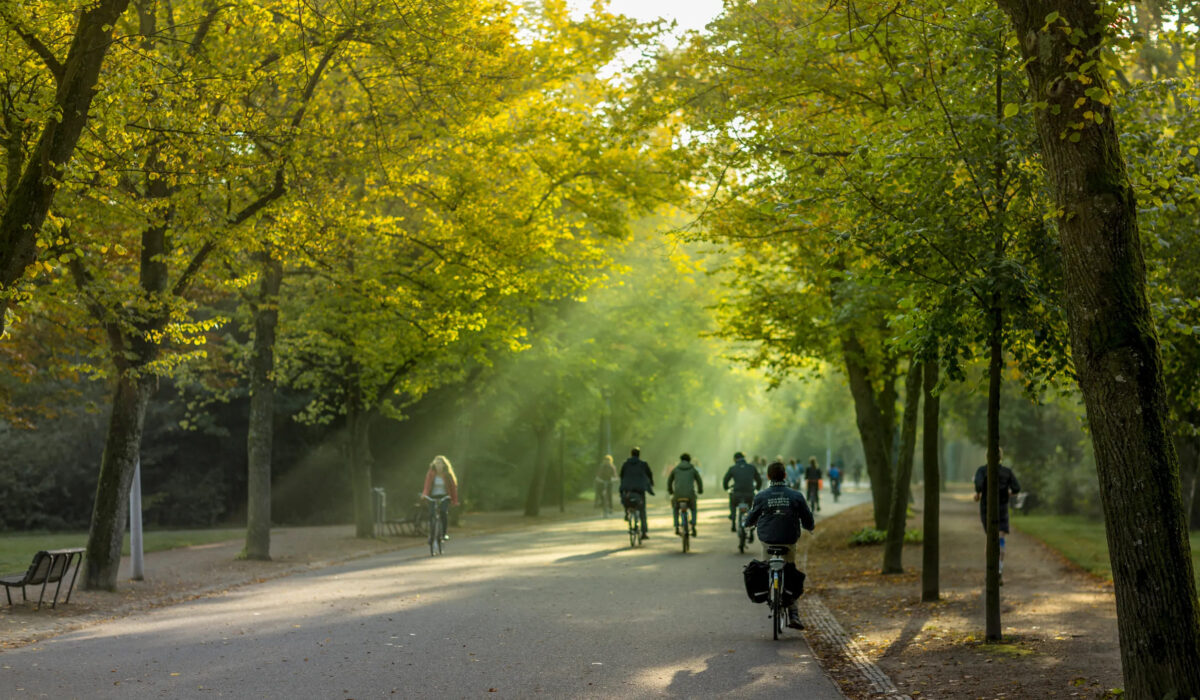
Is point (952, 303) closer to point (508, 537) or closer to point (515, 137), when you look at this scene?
point (515, 137)

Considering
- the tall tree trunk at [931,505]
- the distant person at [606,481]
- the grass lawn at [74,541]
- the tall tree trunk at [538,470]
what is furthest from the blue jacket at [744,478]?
the tall tree trunk at [538,470]

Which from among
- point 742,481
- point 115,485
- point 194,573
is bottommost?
point 194,573

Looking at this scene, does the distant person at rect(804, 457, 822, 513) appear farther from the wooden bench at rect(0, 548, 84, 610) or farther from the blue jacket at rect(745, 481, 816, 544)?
the wooden bench at rect(0, 548, 84, 610)

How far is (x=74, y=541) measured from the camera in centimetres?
2703

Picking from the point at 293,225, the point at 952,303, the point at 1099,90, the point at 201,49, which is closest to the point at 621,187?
the point at 293,225

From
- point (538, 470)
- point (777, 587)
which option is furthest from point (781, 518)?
point (538, 470)

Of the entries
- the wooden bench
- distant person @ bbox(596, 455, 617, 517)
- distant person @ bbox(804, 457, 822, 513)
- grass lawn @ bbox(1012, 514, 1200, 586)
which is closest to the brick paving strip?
grass lawn @ bbox(1012, 514, 1200, 586)

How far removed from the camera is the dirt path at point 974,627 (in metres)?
9.02

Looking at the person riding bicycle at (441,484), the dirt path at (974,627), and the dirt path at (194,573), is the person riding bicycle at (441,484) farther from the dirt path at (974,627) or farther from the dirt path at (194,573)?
the dirt path at (974,627)

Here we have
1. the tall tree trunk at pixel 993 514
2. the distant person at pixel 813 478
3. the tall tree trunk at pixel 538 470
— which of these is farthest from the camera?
the tall tree trunk at pixel 538 470

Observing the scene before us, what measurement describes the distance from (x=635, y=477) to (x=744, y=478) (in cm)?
240

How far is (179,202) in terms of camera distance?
1484 cm

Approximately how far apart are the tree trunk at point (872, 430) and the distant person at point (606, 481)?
1017cm

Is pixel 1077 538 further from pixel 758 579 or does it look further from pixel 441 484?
Answer: pixel 758 579
